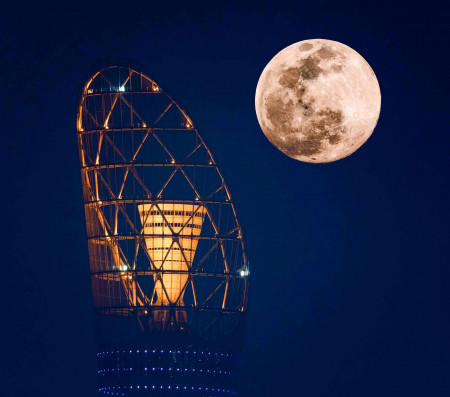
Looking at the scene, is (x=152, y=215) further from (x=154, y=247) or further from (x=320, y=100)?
(x=320, y=100)

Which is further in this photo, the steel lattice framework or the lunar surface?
the steel lattice framework

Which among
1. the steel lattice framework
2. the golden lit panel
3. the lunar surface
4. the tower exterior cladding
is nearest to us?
the lunar surface

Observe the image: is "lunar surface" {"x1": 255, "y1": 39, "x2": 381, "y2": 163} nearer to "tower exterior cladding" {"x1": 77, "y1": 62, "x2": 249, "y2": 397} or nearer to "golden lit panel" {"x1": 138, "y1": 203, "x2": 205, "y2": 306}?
"tower exterior cladding" {"x1": 77, "y1": 62, "x2": 249, "y2": 397}

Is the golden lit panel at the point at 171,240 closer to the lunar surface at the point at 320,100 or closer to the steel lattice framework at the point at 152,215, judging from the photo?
the steel lattice framework at the point at 152,215

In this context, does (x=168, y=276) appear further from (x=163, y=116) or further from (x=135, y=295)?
(x=163, y=116)

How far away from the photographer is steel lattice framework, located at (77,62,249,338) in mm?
69688

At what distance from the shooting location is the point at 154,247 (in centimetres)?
7119

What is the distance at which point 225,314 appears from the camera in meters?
70.3

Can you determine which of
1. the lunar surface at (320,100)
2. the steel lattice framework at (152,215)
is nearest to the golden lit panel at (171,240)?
the steel lattice framework at (152,215)

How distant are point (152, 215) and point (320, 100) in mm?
45860

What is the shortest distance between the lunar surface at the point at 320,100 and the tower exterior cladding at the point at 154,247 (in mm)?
42764

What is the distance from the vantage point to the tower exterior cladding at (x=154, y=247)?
226 feet

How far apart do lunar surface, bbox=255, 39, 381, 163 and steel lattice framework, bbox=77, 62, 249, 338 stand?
42.5 m

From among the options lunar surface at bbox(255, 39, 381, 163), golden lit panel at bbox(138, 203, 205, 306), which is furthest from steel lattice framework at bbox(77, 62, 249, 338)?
lunar surface at bbox(255, 39, 381, 163)
